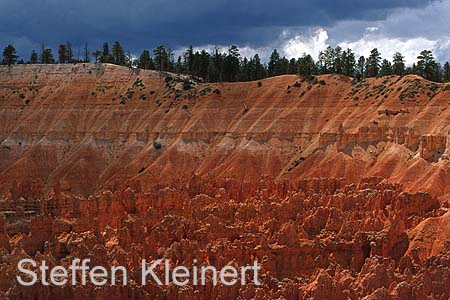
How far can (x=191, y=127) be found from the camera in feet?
266

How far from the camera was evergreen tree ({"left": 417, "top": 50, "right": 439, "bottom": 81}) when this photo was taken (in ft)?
299

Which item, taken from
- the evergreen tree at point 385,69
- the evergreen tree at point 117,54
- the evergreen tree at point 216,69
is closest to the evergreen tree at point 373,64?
the evergreen tree at point 385,69

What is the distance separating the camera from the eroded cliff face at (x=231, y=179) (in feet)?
120

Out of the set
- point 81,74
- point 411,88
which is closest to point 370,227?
point 411,88

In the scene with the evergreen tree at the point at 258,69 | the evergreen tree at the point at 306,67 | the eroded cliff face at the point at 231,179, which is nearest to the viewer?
the eroded cliff face at the point at 231,179

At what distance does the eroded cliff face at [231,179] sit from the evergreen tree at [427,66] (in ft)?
51.1

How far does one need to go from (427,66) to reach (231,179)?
44338 millimetres

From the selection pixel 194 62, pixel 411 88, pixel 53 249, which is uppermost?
pixel 194 62

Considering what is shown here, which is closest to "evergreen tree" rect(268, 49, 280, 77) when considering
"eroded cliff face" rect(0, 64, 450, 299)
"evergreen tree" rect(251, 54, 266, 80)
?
"evergreen tree" rect(251, 54, 266, 80)

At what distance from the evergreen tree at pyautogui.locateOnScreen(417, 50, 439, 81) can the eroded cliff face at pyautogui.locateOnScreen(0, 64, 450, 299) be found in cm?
1556

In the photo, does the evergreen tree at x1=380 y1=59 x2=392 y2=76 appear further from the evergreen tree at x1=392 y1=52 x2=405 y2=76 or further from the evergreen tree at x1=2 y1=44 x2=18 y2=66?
the evergreen tree at x1=2 y1=44 x2=18 y2=66

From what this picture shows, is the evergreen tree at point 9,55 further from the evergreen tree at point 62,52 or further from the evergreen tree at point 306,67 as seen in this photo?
the evergreen tree at point 306,67

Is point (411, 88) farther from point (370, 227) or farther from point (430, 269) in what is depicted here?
point (430, 269)

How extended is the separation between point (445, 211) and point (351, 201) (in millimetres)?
6869
